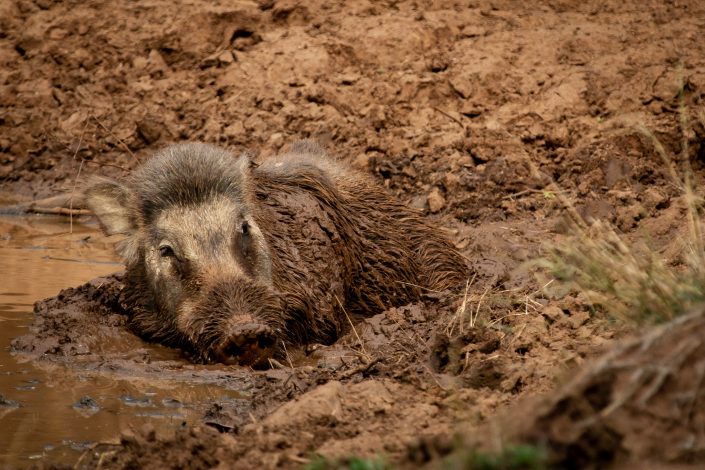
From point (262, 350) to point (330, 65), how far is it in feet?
21.7

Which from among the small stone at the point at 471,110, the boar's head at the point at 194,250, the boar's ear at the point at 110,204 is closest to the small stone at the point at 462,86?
the small stone at the point at 471,110

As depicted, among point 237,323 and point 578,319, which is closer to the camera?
point 578,319

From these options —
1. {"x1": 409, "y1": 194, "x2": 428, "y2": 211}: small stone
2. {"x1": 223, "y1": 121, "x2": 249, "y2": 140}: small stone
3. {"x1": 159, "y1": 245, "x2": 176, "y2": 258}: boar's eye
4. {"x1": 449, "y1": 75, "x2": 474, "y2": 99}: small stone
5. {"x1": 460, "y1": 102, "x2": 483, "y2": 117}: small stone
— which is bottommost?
{"x1": 223, "y1": 121, "x2": 249, "y2": 140}: small stone

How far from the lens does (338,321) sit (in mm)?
8008

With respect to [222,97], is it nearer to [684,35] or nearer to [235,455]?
[684,35]

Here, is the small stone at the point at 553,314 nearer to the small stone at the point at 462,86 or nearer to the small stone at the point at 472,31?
the small stone at the point at 462,86

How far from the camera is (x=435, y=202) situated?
10305mm

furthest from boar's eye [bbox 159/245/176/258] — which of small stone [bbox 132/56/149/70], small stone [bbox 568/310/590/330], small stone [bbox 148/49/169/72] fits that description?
small stone [bbox 132/56/149/70]

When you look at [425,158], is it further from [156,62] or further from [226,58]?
[156,62]

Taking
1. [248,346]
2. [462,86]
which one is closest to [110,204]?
[248,346]

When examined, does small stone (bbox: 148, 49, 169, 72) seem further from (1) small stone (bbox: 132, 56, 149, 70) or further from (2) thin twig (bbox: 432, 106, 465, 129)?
(2) thin twig (bbox: 432, 106, 465, 129)

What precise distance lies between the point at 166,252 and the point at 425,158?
4107 mm

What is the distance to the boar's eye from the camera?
7577mm

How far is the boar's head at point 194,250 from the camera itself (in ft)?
23.1
